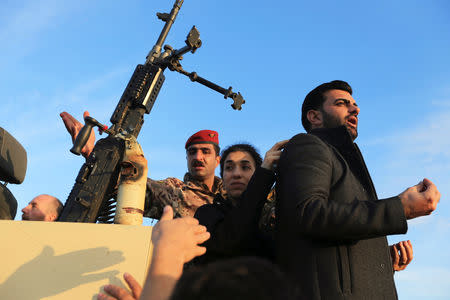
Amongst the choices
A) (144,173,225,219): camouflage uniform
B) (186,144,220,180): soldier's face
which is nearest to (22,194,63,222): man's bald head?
(144,173,225,219): camouflage uniform

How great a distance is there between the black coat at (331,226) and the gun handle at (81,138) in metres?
2.32

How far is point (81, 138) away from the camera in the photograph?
12.7ft

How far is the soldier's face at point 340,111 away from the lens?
2590 mm

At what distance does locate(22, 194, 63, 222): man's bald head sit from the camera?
3627 millimetres

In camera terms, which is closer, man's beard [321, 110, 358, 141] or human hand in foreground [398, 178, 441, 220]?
human hand in foreground [398, 178, 441, 220]

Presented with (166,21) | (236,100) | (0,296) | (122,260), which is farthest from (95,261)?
(166,21)

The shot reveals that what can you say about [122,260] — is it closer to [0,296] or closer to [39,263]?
[39,263]

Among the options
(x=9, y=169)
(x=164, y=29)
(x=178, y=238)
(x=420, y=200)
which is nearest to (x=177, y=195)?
(x=9, y=169)

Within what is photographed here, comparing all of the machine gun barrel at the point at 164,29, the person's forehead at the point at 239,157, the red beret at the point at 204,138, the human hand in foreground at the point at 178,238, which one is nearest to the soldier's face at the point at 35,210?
the red beret at the point at 204,138

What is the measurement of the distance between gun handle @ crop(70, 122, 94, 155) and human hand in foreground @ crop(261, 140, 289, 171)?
212cm

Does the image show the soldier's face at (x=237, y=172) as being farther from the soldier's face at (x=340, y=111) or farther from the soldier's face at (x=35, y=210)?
the soldier's face at (x=35, y=210)

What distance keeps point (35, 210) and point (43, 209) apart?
10 cm

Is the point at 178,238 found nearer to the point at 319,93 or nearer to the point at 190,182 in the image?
the point at 319,93

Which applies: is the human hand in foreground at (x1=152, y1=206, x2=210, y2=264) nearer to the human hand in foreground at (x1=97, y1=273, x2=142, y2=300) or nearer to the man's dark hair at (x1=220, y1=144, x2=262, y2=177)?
the human hand in foreground at (x1=97, y1=273, x2=142, y2=300)
